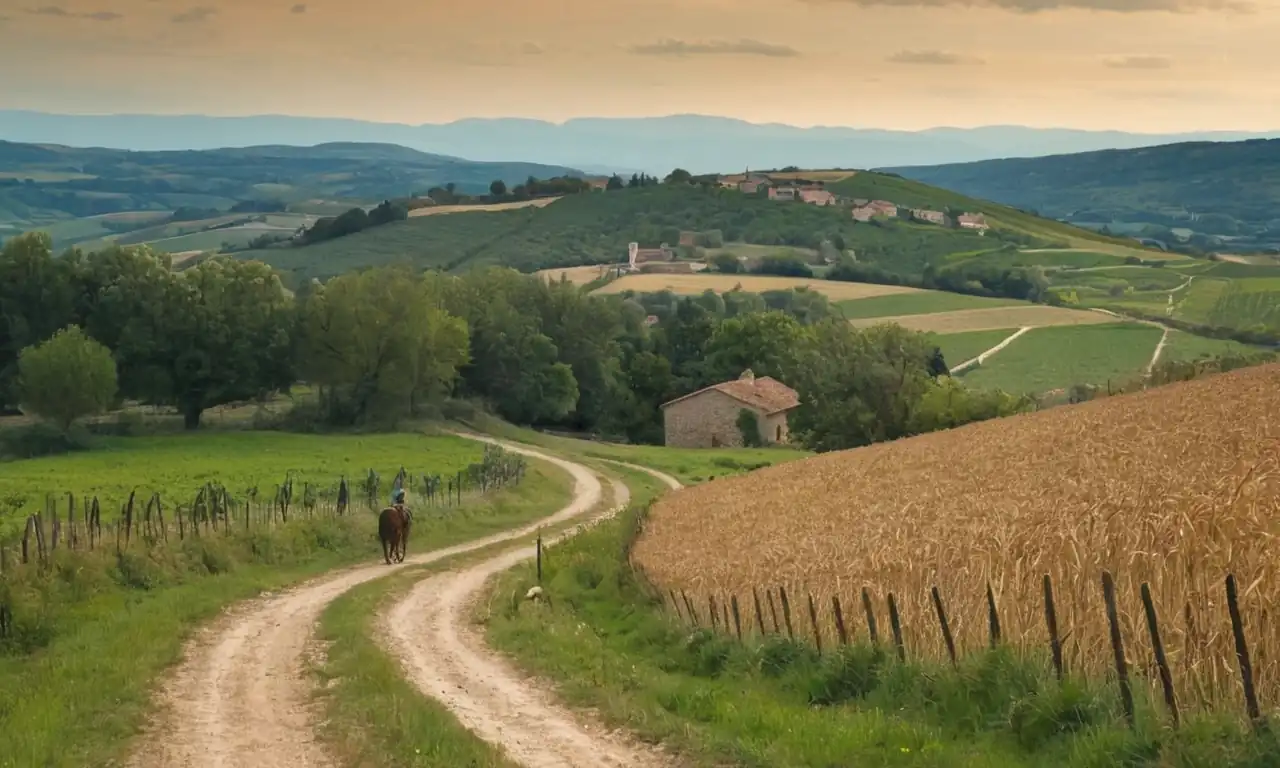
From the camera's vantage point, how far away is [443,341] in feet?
296

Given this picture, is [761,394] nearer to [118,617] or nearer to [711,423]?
[711,423]

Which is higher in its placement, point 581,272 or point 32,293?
point 32,293

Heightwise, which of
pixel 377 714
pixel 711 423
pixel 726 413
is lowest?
pixel 711 423

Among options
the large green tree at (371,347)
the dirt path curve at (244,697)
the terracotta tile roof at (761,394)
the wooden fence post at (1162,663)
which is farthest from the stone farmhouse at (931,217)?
the wooden fence post at (1162,663)

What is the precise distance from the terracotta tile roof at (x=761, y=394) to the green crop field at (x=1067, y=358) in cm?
1305

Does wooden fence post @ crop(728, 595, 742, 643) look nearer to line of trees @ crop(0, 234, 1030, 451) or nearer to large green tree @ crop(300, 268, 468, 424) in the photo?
line of trees @ crop(0, 234, 1030, 451)

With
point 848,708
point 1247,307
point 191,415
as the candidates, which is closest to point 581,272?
point 1247,307

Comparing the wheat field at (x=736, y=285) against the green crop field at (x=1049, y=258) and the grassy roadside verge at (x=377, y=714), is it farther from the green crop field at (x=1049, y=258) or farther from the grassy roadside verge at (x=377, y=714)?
the grassy roadside verge at (x=377, y=714)

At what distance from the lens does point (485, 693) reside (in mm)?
17016

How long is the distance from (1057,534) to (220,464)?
54.3 meters

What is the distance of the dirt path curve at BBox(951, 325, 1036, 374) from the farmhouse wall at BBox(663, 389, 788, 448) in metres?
17.1

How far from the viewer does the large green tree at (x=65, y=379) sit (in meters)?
75.9

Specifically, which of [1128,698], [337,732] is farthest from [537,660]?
[1128,698]

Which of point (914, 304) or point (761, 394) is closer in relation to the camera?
point (761, 394)
